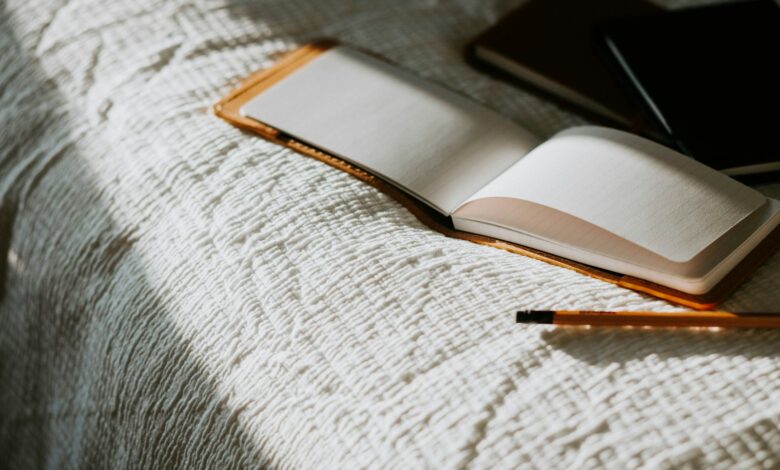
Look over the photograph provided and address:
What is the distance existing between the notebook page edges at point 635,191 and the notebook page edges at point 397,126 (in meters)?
0.04

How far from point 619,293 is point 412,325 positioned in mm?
137

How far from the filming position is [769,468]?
17.2 inches

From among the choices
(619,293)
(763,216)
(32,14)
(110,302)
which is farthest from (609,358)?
(32,14)

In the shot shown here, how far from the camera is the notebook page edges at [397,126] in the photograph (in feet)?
2.11

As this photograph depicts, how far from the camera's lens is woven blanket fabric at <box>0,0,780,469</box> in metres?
0.47

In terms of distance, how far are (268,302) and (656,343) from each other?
0.25m

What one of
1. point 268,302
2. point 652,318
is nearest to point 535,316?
point 652,318

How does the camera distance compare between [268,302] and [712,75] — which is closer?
[268,302]

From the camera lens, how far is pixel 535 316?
1.68 feet

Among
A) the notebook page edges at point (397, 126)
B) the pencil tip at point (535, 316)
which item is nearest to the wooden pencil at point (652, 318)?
the pencil tip at point (535, 316)

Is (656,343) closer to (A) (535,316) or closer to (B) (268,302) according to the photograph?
(A) (535,316)

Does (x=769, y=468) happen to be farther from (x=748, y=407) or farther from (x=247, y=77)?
(x=247, y=77)

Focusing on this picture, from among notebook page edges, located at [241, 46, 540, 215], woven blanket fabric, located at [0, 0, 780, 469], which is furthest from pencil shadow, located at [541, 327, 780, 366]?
notebook page edges, located at [241, 46, 540, 215]

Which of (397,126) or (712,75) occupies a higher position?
(397,126)
